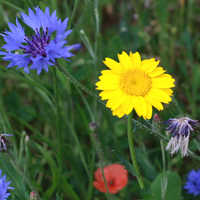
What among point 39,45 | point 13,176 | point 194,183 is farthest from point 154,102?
point 194,183

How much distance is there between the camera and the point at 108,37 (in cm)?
180

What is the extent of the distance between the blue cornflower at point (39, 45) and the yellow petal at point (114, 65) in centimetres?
8

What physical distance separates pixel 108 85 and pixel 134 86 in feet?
0.17

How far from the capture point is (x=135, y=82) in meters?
0.61

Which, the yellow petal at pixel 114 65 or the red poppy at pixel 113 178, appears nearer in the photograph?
the yellow petal at pixel 114 65

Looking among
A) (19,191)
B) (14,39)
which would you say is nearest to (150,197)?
(19,191)

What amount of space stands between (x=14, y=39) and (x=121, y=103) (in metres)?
0.27

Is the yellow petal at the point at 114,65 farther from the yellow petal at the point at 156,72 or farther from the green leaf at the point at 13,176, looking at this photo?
the green leaf at the point at 13,176

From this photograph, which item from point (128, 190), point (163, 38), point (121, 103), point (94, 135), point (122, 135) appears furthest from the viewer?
point (163, 38)

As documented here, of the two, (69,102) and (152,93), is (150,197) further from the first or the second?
(69,102)

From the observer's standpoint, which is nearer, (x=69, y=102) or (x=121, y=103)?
(x=121, y=103)

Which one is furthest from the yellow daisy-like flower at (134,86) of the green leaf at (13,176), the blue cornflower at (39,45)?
the green leaf at (13,176)

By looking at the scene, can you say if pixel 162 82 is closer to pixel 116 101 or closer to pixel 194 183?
pixel 116 101

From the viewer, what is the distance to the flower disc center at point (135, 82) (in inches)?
23.6
